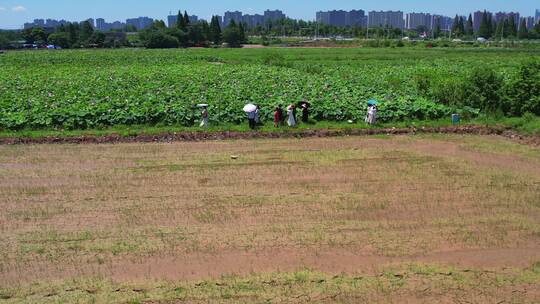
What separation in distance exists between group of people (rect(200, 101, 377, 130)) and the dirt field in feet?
10.7

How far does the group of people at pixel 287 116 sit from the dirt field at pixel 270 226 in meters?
3.26

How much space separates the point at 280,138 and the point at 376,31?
132852 mm

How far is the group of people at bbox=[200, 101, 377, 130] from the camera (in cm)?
1878

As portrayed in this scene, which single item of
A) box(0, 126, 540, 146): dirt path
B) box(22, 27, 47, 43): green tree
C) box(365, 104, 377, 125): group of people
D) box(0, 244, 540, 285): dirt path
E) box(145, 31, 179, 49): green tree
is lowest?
box(0, 244, 540, 285): dirt path

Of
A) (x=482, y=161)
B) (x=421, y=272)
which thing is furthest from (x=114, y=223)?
(x=482, y=161)

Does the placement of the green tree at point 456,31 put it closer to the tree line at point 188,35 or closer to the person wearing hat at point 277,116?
the tree line at point 188,35

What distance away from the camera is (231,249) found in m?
8.84

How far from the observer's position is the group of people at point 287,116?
18781mm

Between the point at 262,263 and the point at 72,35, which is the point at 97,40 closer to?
the point at 72,35

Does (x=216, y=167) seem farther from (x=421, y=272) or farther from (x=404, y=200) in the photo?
(x=421, y=272)

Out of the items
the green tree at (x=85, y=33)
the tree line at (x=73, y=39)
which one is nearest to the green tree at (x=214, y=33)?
the tree line at (x=73, y=39)

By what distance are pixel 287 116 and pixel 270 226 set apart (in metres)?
10.6

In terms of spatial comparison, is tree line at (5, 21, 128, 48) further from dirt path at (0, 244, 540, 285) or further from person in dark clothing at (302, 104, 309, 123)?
dirt path at (0, 244, 540, 285)

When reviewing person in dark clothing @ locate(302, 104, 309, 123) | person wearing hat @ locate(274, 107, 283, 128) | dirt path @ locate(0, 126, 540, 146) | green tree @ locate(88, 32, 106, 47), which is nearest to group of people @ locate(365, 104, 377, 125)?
dirt path @ locate(0, 126, 540, 146)
